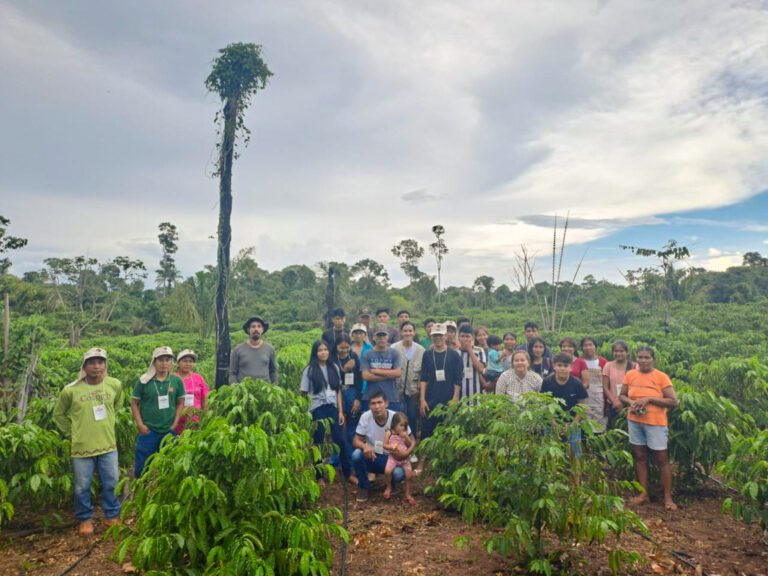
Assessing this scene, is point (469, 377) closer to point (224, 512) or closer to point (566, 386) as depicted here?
→ point (566, 386)

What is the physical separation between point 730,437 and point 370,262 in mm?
41572

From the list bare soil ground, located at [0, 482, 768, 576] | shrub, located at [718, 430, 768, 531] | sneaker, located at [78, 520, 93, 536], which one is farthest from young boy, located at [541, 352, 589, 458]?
sneaker, located at [78, 520, 93, 536]

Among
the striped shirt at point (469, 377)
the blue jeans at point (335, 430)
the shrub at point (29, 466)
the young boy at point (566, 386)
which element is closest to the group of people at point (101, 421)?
the shrub at point (29, 466)

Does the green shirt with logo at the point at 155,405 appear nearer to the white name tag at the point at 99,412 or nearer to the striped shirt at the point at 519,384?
the white name tag at the point at 99,412

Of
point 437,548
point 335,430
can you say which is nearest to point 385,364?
point 335,430

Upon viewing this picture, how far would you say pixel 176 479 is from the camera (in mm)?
2723

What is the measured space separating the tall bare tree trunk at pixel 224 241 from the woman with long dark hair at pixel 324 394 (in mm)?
3153

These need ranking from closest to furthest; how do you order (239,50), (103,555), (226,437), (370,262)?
(226,437)
(103,555)
(239,50)
(370,262)

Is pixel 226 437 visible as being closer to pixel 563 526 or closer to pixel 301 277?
pixel 563 526

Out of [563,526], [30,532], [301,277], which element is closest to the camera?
[563,526]

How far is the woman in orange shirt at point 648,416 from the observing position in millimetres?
4586

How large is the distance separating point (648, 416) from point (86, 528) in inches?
190

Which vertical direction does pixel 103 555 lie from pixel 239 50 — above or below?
below

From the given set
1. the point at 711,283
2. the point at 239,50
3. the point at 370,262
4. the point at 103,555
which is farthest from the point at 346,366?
the point at 370,262
